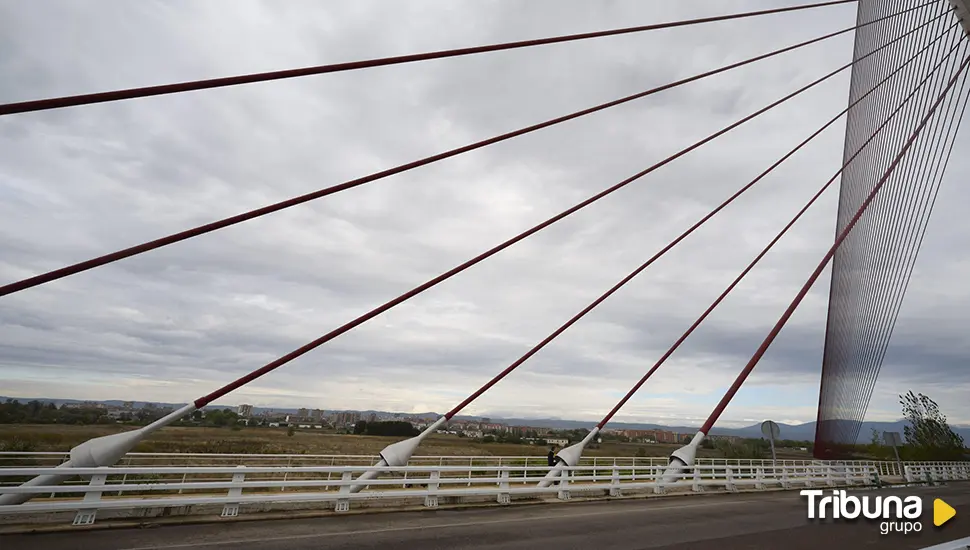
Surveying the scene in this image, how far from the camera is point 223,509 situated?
10.2 meters

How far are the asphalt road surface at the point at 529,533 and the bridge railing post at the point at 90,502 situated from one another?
578mm

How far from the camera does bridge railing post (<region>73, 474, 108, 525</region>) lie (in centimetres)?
856

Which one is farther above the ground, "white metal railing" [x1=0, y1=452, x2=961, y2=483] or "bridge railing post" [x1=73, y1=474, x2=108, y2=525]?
"bridge railing post" [x1=73, y1=474, x2=108, y2=525]

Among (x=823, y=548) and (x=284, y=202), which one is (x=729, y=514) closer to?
(x=823, y=548)

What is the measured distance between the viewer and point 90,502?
28.1 feet

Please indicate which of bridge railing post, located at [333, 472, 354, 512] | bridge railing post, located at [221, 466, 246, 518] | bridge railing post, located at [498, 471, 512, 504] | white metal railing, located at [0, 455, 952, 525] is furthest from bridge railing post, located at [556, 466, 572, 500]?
bridge railing post, located at [221, 466, 246, 518]

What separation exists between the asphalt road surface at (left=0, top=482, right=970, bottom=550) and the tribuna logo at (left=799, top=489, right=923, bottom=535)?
16.6 inches

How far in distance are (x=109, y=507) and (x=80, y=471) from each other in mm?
851

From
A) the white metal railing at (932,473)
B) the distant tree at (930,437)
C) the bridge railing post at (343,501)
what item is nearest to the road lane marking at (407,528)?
the bridge railing post at (343,501)

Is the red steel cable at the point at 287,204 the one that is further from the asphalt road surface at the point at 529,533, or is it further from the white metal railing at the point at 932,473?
the white metal railing at the point at 932,473

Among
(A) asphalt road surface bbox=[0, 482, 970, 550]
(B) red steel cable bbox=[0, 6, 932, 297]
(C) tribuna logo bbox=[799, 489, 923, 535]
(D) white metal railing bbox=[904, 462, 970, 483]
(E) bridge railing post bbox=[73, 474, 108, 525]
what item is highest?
(B) red steel cable bbox=[0, 6, 932, 297]

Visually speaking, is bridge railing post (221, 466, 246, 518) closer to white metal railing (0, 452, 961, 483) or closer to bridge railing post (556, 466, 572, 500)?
white metal railing (0, 452, 961, 483)

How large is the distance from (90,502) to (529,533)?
763 centimetres

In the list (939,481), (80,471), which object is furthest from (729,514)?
(939,481)
